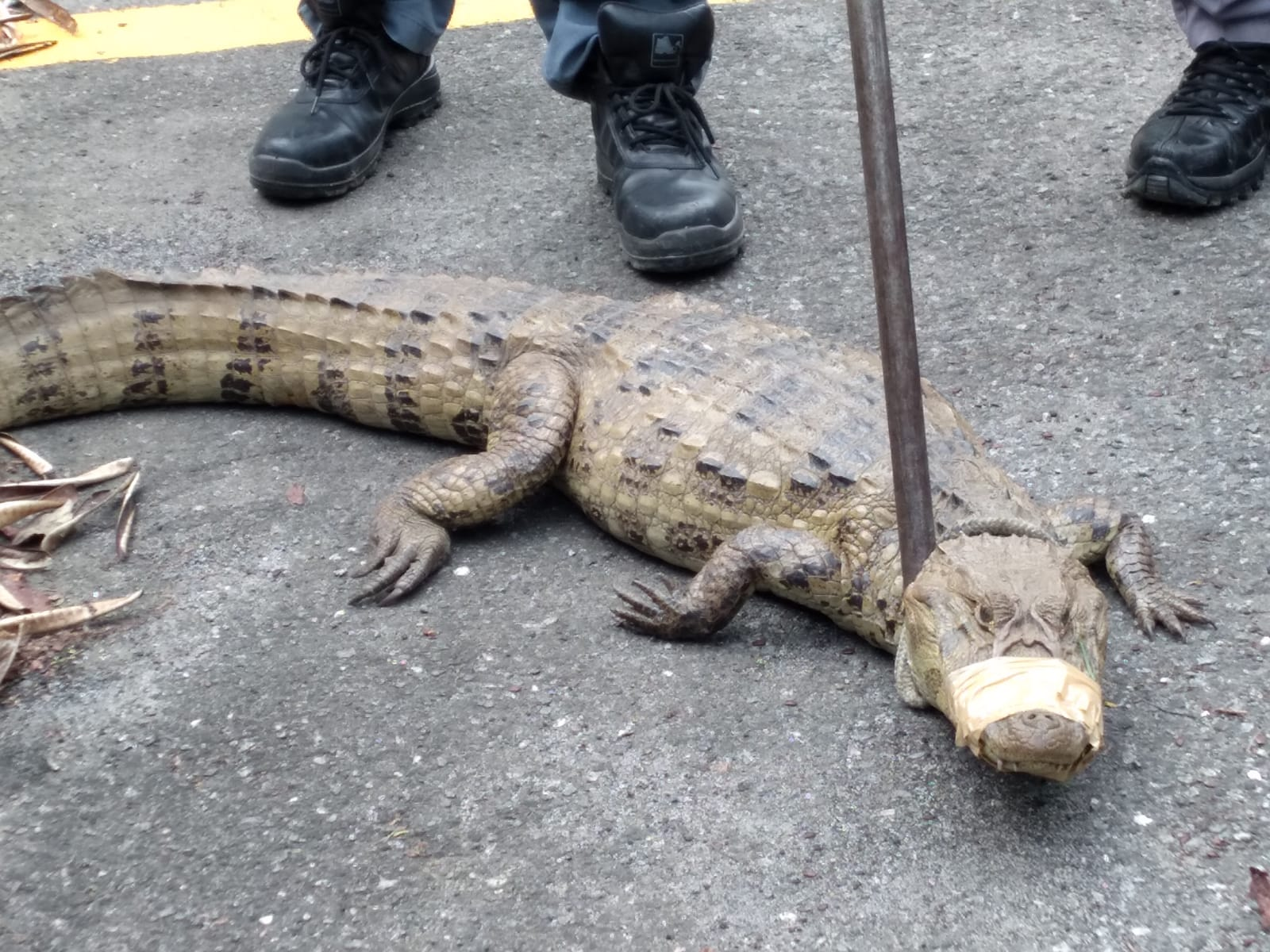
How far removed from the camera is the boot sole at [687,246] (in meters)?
4.11

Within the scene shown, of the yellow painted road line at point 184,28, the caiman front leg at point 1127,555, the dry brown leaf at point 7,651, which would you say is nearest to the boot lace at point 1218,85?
the caiman front leg at point 1127,555

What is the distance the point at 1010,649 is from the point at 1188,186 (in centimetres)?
263

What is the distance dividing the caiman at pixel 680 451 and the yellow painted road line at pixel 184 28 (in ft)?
9.37

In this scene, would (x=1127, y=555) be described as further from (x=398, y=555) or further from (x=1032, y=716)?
(x=398, y=555)

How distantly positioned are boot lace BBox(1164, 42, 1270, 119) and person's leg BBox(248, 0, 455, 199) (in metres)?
2.69

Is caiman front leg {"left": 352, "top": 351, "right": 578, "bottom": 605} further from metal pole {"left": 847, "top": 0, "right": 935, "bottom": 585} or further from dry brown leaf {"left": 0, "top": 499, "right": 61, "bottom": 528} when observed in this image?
metal pole {"left": 847, "top": 0, "right": 935, "bottom": 585}

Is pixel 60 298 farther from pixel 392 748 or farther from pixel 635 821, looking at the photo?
pixel 635 821

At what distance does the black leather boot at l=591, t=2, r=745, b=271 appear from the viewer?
4133 mm

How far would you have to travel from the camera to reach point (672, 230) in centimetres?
411

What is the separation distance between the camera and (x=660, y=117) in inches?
175

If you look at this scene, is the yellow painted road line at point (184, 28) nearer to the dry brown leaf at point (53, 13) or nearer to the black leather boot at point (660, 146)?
the dry brown leaf at point (53, 13)

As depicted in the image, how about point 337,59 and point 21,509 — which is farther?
point 337,59

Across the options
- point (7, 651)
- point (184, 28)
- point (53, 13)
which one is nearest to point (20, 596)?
point (7, 651)

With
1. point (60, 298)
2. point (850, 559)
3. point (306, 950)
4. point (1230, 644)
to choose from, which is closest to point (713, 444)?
point (850, 559)
